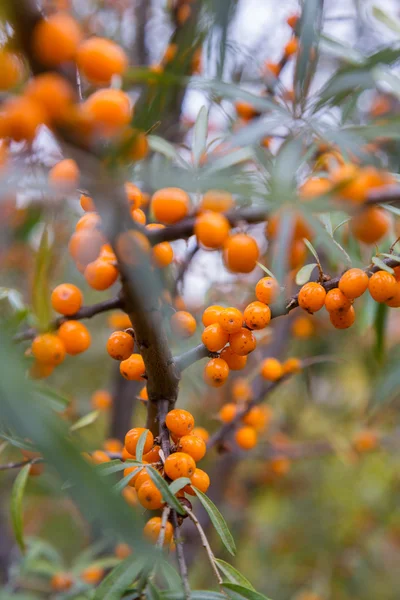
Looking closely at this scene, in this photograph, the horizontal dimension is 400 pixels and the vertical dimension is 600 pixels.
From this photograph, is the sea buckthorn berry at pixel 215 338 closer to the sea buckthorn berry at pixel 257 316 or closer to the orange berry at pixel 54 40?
the sea buckthorn berry at pixel 257 316

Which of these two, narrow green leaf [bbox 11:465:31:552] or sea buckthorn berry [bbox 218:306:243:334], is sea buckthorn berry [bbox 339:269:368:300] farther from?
narrow green leaf [bbox 11:465:31:552]

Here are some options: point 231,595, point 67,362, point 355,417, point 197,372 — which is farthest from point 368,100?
point 231,595

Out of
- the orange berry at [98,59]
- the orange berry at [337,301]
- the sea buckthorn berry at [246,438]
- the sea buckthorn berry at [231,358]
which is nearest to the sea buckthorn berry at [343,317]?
the orange berry at [337,301]

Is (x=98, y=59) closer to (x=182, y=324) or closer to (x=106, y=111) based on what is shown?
(x=106, y=111)

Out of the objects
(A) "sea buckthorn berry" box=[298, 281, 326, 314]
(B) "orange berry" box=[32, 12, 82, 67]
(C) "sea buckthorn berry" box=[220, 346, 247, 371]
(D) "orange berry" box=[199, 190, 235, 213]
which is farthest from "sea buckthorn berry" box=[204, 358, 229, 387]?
(B) "orange berry" box=[32, 12, 82, 67]

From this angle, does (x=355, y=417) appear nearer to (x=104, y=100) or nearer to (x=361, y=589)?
(x=361, y=589)

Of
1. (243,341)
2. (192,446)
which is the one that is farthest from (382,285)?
(192,446)

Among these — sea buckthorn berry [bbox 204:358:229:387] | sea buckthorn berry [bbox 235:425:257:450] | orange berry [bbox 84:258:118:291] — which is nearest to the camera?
orange berry [bbox 84:258:118:291]
